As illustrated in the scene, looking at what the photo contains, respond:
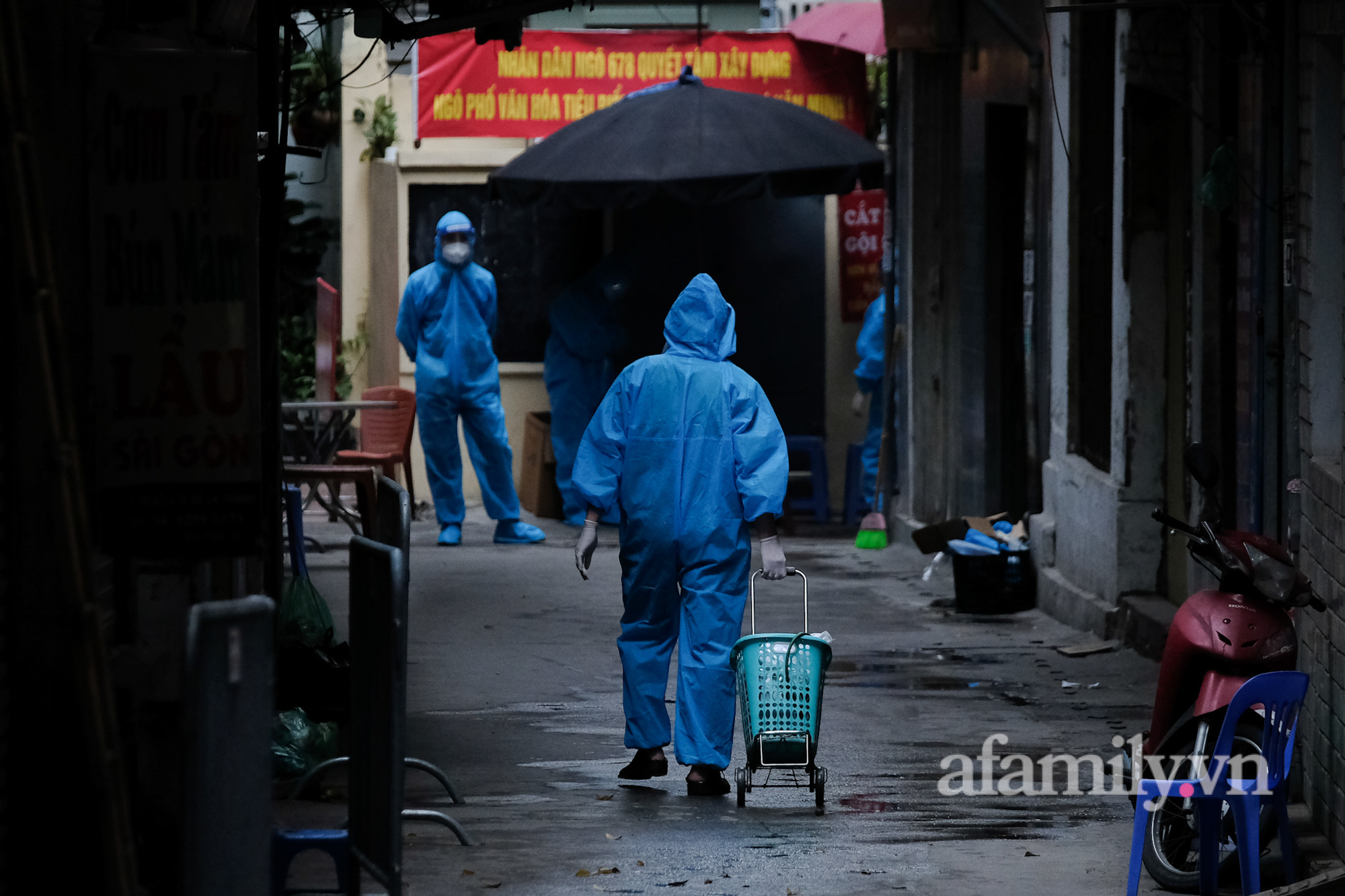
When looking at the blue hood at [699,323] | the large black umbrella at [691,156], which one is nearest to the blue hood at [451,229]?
the large black umbrella at [691,156]

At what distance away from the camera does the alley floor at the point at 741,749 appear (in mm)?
5664

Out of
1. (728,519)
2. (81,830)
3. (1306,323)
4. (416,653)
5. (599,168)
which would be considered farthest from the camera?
(599,168)

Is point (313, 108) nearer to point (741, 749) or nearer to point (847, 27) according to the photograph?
point (847, 27)

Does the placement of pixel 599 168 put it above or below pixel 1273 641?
above

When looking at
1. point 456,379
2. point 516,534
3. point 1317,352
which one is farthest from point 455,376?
point 1317,352

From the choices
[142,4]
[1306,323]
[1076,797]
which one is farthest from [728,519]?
[142,4]

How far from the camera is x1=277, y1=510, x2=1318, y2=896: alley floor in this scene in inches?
223

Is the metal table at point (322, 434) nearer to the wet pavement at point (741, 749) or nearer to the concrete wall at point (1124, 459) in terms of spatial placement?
the wet pavement at point (741, 749)

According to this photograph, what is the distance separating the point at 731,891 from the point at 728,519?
1684 mm

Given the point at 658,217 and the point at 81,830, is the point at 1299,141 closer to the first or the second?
the point at 81,830

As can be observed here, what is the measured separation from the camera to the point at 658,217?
1567cm

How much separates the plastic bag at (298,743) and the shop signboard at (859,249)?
931cm

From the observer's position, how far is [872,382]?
14.8 metres

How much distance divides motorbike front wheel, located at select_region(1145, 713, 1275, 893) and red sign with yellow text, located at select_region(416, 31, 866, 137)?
34.1 ft
